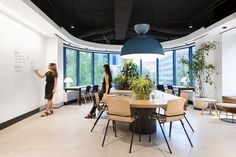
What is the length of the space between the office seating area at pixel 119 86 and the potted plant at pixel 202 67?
4 centimetres

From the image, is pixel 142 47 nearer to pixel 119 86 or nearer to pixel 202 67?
pixel 119 86

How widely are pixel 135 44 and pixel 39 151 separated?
10.3ft

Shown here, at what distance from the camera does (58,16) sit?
7.76 m

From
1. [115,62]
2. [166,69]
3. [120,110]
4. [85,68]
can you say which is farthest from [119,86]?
[115,62]

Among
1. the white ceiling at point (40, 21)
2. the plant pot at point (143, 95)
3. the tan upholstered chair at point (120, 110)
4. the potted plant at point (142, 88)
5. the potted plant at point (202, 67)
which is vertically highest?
the white ceiling at point (40, 21)

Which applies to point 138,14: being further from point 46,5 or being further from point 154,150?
point 154,150

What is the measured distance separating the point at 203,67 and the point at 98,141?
523cm

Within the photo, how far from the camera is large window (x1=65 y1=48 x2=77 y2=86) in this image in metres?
9.45

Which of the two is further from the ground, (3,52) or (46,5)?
(46,5)

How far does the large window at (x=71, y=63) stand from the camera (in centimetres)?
945

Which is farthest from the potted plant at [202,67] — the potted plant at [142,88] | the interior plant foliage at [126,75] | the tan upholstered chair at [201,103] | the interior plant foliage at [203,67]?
the potted plant at [142,88]

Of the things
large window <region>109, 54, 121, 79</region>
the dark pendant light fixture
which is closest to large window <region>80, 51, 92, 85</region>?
large window <region>109, 54, 121, 79</region>

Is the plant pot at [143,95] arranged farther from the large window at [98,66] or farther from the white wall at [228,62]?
the large window at [98,66]

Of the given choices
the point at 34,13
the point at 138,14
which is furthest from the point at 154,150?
the point at 138,14
